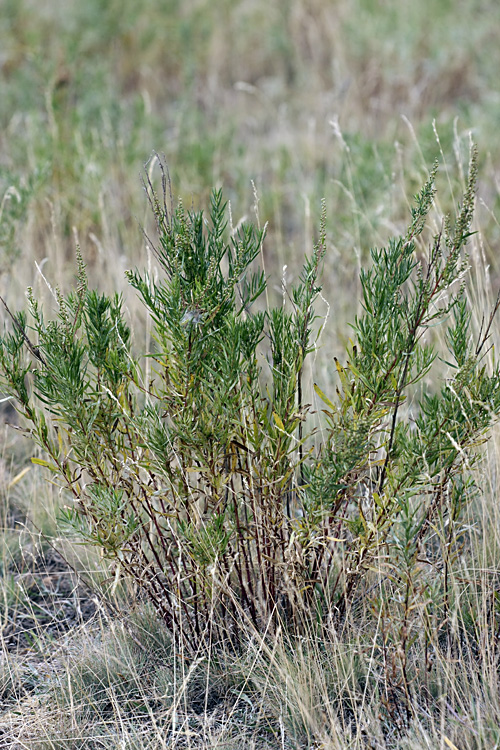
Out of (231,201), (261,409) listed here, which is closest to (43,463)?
(261,409)

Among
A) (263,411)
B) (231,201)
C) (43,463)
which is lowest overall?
(43,463)

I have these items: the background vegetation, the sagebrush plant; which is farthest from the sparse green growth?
the background vegetation

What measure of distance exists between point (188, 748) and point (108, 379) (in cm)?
97

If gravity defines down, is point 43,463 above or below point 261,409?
below

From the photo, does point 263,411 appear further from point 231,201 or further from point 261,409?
point 231,201

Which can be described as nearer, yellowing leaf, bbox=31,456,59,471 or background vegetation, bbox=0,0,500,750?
yellowing leaf, bbox=31,456,59,471

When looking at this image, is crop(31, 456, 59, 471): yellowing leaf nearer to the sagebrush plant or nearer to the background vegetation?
the sagebrush plant

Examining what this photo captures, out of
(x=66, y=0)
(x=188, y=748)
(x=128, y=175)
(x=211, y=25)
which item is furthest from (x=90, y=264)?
(x=66, y=0)

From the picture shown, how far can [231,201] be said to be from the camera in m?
4.86

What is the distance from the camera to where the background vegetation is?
1891 millimetres

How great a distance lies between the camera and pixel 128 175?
470 cm

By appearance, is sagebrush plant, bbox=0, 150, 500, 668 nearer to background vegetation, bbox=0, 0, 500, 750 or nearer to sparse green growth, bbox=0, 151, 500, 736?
sparse green growth, bbox=0, 151, 500, 736

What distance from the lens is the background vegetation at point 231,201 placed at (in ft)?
6.20

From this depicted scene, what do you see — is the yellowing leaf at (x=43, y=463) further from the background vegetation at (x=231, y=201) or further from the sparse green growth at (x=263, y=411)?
the background vegetation at (x=231, y=201)
